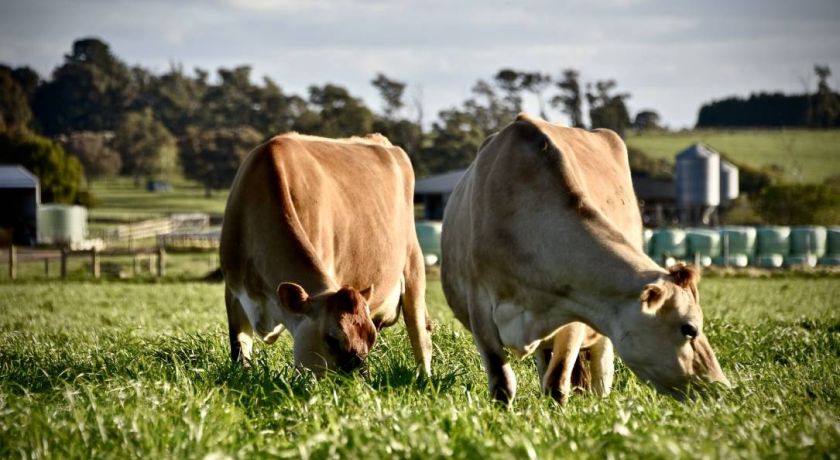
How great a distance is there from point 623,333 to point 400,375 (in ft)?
5.55

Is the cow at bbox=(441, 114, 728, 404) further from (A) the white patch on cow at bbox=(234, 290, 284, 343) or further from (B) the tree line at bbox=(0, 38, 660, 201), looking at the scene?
(B) the tree line at bbox=(0, 38, 660, 201)

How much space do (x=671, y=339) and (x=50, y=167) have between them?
71.3 metres

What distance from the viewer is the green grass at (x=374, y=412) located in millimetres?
4102

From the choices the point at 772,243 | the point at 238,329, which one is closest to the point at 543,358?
the point at 238,329

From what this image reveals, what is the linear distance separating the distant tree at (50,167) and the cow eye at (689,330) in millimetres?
69064

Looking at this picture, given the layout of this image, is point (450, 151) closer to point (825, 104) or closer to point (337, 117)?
point (337, 117)

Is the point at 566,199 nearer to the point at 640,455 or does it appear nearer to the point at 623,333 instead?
the point at 623,333

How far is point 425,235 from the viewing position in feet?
119

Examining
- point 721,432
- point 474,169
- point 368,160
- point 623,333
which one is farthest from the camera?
point 368,160

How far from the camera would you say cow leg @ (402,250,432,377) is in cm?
836

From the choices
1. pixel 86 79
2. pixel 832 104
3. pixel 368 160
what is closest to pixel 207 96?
pixel 86 79

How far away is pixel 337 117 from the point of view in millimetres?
83062

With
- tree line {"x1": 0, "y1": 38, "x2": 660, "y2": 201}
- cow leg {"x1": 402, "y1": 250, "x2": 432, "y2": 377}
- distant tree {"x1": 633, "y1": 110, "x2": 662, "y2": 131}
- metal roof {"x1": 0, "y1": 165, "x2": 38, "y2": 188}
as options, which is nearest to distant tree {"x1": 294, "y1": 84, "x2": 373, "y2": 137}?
tree line {"x1": 0, "y1": 38, "x2": 660, "y2": 201}

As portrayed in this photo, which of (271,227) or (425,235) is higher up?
(271,227)
